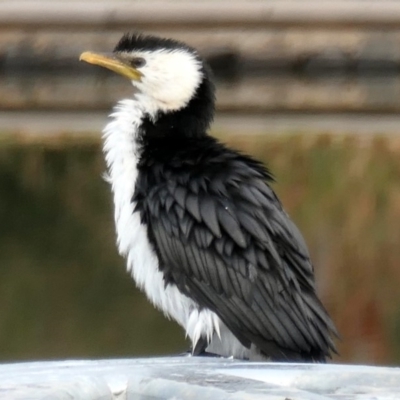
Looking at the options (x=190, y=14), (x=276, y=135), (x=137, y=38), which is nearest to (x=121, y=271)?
(x=276, y=135)

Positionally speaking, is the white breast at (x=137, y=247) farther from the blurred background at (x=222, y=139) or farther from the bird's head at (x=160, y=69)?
the blurred background at (x=222, y=139)

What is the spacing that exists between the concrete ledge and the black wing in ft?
2.00

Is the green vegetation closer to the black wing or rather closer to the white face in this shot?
the white face

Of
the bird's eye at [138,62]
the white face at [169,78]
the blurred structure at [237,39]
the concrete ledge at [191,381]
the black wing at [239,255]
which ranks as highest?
the blurred structure at [237,39]

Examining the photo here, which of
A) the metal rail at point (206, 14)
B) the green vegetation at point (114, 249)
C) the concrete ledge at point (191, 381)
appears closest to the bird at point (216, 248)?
the concrete ledge at point (191, 381)

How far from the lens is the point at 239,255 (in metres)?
3.42

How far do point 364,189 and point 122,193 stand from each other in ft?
16.8

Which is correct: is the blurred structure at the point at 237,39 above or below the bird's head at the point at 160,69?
above

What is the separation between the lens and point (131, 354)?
6.28 meters

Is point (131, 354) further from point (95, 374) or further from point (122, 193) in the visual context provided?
point (95, 374)

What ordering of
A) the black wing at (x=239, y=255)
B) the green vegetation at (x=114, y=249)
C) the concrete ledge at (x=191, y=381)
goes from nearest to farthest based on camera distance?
the concrete ledge at (x=191, y=381)
the black wing at (x=239, y=255)
the green vegetation at (x=114, y=249)

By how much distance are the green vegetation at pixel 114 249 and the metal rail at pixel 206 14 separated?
4537 mm

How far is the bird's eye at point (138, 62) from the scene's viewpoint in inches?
150

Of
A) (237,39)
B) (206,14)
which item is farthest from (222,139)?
(206,14)
